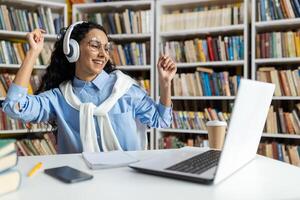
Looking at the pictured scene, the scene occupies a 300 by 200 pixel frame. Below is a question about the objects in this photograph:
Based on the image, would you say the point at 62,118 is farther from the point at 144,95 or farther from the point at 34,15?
the point at 34,15

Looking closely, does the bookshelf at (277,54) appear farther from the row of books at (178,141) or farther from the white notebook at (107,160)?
the white notebook at (107,160)

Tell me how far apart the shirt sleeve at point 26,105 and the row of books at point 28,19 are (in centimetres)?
166

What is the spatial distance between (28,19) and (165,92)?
6.60 ft

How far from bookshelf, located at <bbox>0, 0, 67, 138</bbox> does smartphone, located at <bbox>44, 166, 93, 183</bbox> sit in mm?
2009

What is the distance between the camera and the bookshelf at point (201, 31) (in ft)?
8.99

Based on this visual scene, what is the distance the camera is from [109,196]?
649 millimetres

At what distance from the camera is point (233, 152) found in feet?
2.37

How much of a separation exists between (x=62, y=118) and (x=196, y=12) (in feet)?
6.22

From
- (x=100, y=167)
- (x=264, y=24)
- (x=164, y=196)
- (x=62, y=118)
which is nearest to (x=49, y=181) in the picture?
(x=100, y=167)

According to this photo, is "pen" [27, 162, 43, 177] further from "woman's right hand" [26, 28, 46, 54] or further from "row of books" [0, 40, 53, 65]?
"row of books" [0, 40, 53, 65]

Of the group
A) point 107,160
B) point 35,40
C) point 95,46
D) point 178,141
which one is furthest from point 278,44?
point 107,160

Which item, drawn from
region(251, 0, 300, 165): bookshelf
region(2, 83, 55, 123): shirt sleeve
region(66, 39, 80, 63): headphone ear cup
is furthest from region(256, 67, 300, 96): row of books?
region(2, 83, 55, 123): shirt sleeve

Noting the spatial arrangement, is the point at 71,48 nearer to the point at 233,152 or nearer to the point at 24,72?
the point at 24,72

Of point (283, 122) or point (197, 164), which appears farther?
point (283, 122)
